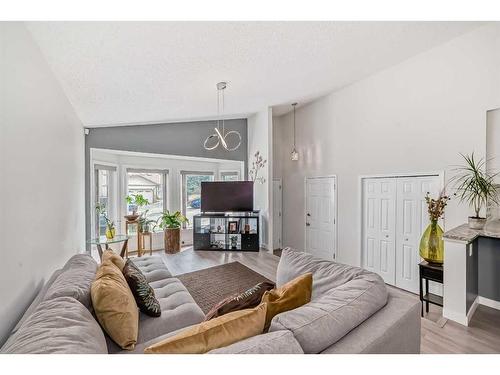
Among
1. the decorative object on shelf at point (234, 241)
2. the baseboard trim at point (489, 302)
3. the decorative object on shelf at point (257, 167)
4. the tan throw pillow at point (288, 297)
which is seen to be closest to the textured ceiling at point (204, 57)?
the decorative object on shelf at point (257, 167)

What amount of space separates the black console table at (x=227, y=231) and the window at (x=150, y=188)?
3.61 ft

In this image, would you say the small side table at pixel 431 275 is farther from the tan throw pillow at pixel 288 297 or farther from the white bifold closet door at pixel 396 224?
the tan throw pillow at pixel 288 297

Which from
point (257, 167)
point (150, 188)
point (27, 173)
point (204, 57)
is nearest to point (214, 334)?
point (27, 173)

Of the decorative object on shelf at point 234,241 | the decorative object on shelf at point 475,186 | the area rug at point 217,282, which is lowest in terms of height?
the area rug at point 217,282

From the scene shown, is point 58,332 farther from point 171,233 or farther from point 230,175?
point 230,175

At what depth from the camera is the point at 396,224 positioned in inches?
146

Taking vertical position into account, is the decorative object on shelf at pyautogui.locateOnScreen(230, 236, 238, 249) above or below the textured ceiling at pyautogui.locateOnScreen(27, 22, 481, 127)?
below

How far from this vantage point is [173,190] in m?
6.00

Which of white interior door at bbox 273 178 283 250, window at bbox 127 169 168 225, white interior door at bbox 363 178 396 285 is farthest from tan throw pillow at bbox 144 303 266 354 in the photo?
window at bbox 127 169 168 225

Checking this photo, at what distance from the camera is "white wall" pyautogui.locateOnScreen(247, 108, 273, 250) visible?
17.2 ft

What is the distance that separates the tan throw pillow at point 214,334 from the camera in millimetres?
960

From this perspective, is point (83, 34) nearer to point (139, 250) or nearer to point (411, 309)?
point (411, 309)

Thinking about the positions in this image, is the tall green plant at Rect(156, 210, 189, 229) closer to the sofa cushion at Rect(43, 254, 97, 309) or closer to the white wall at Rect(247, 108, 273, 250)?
the white wall at Rect(247, 108, 273, 250)

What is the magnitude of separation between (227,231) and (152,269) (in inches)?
112
